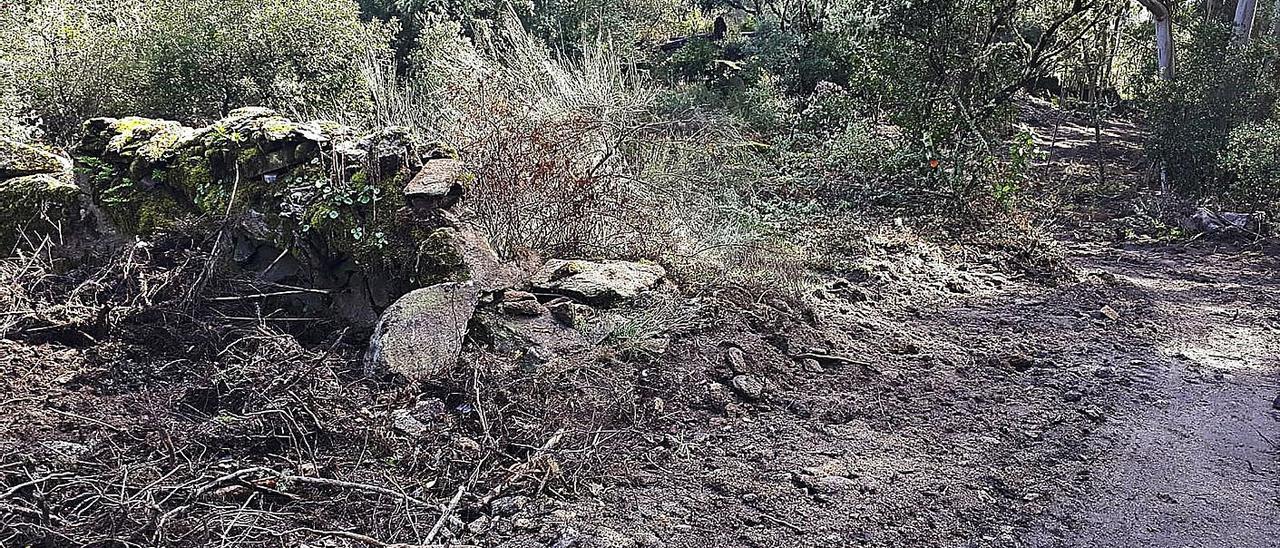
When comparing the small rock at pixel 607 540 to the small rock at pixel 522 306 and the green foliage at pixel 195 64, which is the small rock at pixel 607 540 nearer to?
the small rock at pixel 522 306

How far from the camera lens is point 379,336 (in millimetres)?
4656

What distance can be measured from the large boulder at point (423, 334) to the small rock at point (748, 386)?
4.23 feet

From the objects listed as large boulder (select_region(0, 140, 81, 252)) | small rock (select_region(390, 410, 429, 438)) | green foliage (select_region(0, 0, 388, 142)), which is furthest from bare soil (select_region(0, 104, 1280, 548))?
green foliage (select_region(0, 0, 388, 142))

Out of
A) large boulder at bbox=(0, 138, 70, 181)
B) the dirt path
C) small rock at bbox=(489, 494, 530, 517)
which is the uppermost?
large boulder at bbox=(0, 138, 70, 181)

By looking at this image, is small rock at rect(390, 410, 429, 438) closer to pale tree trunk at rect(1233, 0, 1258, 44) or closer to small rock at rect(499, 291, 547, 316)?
small rock at rect(499, 291, 547, 316)

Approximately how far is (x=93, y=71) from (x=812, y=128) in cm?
653

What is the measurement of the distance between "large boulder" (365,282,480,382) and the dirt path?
2620 millimetres

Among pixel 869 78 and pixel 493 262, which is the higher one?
pixel 869 78

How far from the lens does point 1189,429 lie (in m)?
4.22

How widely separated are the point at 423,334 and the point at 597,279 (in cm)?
96

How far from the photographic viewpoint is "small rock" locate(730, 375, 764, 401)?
4508 mm

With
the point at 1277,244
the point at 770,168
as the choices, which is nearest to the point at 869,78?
the point at 770,168

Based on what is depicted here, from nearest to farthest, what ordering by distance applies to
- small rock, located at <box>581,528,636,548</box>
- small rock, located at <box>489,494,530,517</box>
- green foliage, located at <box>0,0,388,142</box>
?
small rock, located at <box>581,528,636,548</box> → small rock, located at <box>489,494,530,517</box> → green foliage, located at <box>0,0,388,142</box>

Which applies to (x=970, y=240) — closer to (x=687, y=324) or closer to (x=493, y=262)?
(x=687, y=324)
